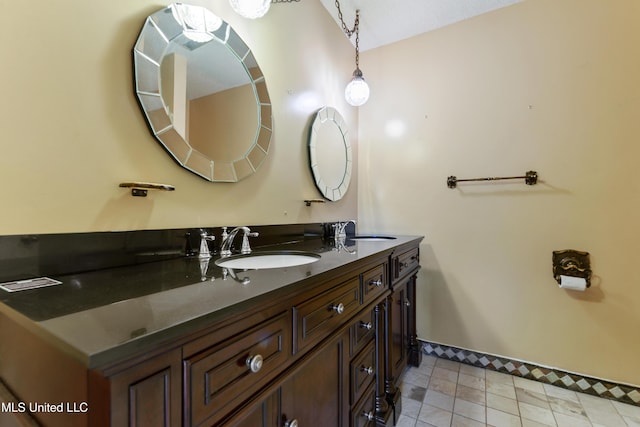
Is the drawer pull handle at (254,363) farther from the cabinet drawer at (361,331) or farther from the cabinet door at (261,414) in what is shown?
the cabinet drawer at (361,331)

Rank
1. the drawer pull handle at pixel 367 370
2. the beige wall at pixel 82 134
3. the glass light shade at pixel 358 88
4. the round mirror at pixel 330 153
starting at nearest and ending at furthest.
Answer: the beige wall at pixel 82 134 < the drawer pull handle at pixel 367 370 < the round mirror at pixel 330 153 < the glass light shade at pixel 358 88

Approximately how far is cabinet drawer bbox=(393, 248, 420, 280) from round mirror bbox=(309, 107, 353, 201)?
0.64m

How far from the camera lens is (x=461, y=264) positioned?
198 cm

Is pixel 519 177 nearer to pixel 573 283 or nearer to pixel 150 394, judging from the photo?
pixel 573 283

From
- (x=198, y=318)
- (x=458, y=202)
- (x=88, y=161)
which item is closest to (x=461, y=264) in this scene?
(x=458, y=202)

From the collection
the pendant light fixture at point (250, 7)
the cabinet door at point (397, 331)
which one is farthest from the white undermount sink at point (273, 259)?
the pendant light fixture at point (250, 7)

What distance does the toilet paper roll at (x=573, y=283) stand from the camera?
156 centimetres

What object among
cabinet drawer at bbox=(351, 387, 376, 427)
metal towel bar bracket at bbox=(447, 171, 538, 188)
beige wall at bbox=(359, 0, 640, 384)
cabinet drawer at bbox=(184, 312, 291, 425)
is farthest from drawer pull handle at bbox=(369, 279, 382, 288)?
metal towel bar bracket at bbox=(447, 171, 538, 188)

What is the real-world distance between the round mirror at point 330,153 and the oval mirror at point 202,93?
45cm

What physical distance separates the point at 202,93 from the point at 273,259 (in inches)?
28.6

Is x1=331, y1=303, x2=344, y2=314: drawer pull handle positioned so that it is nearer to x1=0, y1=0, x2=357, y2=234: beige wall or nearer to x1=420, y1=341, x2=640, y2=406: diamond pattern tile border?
x1=0, y1=0, x2=357, y2=234: beige wall

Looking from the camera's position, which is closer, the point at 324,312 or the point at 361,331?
the point at 324,312

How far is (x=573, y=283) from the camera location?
158 cm

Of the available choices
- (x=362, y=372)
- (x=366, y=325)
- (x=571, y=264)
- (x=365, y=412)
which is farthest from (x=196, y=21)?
(x=571, y=264)
